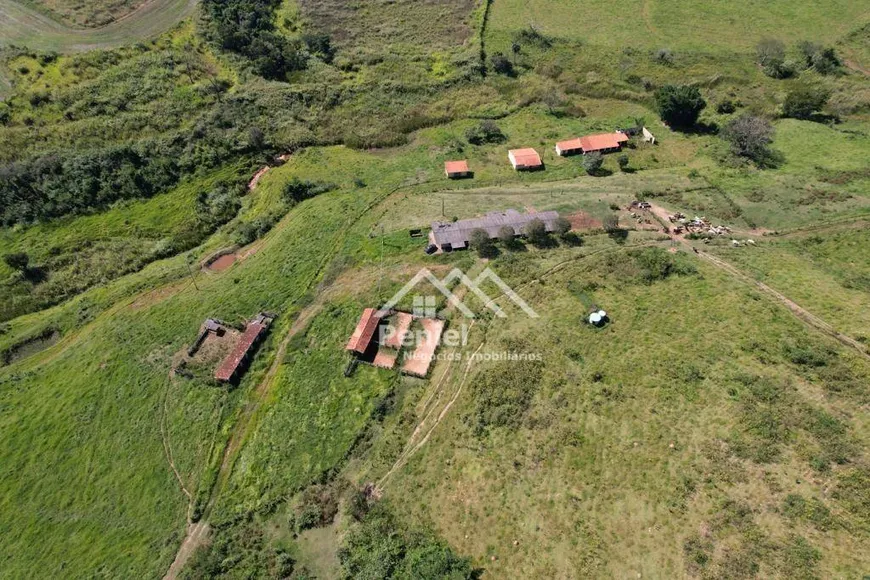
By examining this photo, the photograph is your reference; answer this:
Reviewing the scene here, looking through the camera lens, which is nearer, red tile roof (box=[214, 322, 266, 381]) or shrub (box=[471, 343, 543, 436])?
shrub (box=[471, 343, 543, 436])

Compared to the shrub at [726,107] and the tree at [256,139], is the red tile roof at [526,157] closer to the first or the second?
the shrub at [726,107]

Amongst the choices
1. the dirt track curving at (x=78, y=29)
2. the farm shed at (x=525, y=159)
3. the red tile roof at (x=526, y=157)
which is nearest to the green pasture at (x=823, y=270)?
the farm shed at (x=525, y=159)

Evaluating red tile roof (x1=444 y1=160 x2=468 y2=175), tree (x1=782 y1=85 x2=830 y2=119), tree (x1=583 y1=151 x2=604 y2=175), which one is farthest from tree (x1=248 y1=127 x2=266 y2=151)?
tree (x1=782 y1=85 x2=830 y2=119)

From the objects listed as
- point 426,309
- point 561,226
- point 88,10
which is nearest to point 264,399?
point 426,309

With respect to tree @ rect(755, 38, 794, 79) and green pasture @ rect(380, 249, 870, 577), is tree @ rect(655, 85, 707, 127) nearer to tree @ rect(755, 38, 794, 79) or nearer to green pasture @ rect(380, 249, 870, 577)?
tree @ rect(755, 38, 794, 79)

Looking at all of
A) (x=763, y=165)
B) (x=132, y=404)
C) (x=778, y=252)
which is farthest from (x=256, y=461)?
(x=763, y=165)

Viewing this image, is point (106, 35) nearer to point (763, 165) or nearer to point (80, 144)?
point (80, 144)
